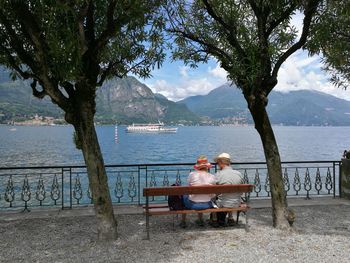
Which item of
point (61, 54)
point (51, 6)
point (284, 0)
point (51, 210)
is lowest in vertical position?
point (51, 210)

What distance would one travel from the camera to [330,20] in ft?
24.9

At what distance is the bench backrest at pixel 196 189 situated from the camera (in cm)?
687

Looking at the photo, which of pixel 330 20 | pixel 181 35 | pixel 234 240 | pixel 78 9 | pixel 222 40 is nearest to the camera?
pixel 78 9

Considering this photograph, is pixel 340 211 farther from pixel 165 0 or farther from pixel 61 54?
pixel 61 54

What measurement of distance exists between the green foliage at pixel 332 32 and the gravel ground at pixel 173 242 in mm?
3991

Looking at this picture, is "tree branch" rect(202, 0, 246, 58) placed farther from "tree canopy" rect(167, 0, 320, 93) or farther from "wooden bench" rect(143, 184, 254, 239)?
"wooden bench" rect(143, 184, 254, 239)

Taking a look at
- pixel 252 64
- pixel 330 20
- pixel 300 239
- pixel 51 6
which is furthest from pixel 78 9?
pixel 300 239

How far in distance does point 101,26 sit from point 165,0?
1536 mm

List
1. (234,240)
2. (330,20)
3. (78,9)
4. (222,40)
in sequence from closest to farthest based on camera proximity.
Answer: (78,9)
(234,240)
(330,20)
(222,40)

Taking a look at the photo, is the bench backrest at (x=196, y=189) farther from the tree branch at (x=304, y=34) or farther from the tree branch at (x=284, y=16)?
the tree branch at (x=284, y=16)

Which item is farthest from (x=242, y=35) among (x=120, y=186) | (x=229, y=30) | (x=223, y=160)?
(x=120, y=186)

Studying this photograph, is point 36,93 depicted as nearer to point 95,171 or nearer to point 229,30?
point 95,171

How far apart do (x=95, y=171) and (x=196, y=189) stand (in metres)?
2.01

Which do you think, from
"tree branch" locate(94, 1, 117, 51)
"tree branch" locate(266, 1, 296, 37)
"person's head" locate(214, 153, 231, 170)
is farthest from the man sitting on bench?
"tree branch" locate(94, 1, 117, 51)
